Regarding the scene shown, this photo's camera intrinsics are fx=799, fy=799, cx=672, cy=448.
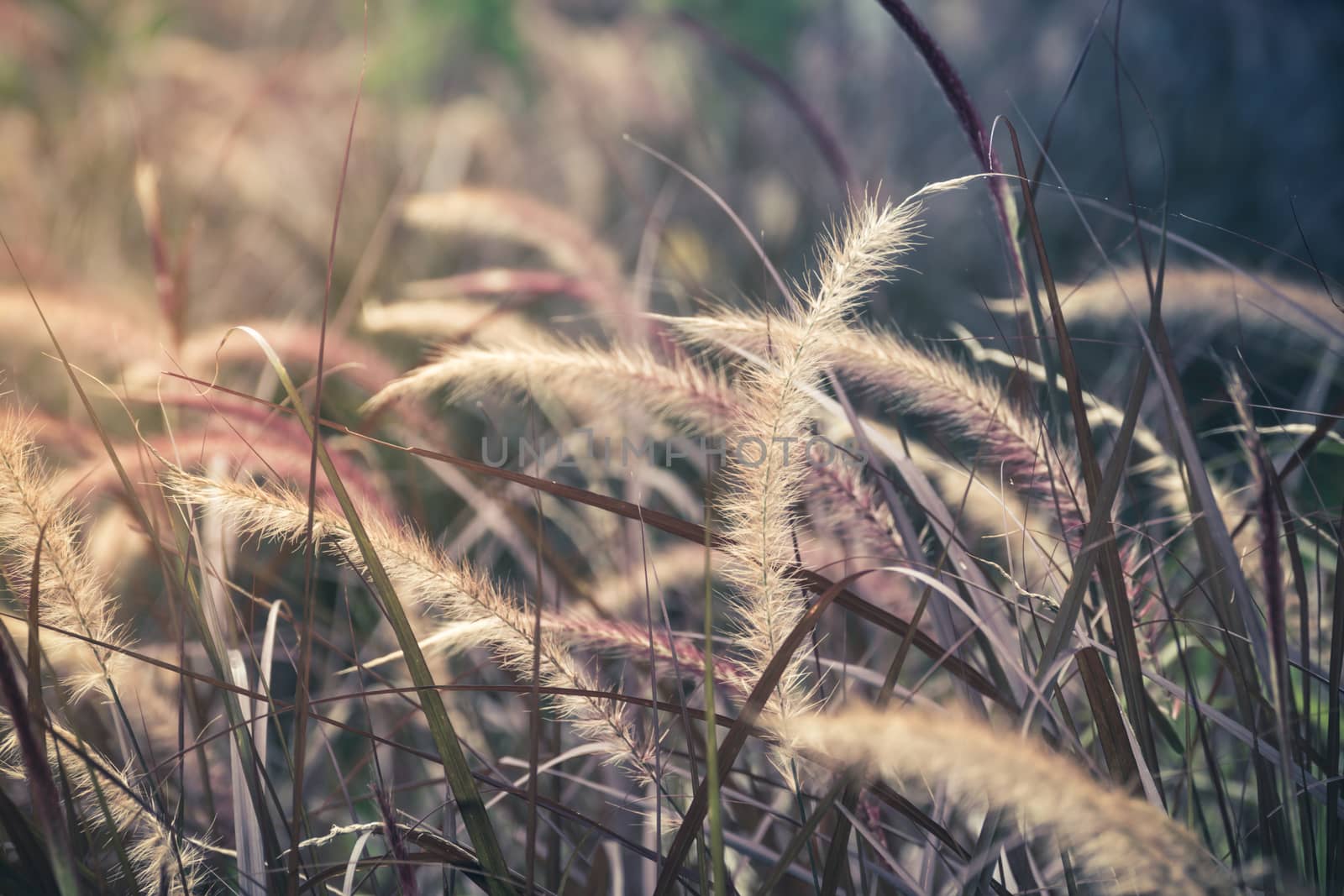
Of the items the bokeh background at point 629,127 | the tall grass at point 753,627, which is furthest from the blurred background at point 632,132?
the tall grass at point 753,627

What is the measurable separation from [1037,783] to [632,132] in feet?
10.3

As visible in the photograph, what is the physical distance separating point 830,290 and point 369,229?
241 cm

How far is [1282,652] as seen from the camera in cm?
37

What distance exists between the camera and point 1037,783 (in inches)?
13.9

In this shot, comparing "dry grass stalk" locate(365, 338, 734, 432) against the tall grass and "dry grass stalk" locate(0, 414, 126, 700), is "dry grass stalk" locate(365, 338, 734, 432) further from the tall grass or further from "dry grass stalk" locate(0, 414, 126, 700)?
"dry grass stalk" locate(0, 414, 126, 700)

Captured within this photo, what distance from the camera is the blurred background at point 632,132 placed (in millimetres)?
2422

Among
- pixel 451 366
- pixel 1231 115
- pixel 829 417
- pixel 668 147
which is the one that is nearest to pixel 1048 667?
pixel 451 366

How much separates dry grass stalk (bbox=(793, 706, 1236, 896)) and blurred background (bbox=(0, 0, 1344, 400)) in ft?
6.15

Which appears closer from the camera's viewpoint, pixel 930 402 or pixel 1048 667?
pixel 1048 667

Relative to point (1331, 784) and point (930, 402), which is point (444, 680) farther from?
point (1331, 784)

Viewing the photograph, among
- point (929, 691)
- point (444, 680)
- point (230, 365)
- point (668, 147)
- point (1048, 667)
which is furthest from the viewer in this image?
point (668, 147)

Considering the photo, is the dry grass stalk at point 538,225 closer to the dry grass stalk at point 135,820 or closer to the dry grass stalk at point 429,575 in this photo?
the dry grass stalk at point 429,575

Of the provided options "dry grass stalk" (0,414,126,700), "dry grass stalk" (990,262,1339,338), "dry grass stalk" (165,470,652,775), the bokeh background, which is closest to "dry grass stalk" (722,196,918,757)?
"dry grass stalk" (165,470,652,775)

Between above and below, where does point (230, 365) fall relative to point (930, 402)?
below
